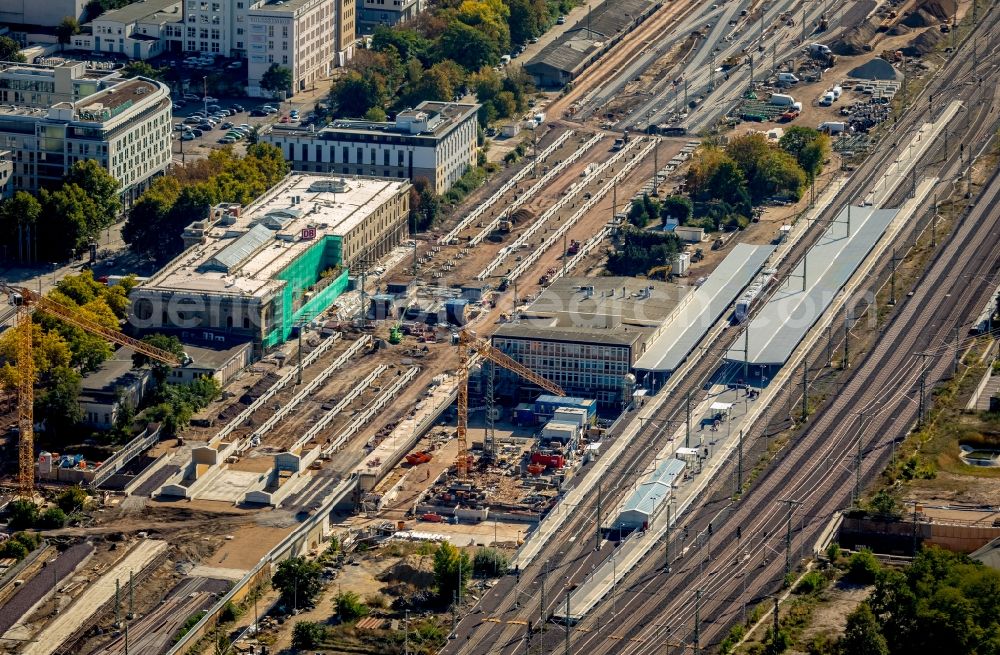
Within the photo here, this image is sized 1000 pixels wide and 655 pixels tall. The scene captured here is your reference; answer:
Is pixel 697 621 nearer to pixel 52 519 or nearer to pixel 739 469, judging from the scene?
pixel 739 469

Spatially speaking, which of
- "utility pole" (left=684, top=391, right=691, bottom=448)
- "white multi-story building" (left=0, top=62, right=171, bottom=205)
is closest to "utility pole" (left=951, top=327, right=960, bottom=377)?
"utility pole" (left=684, top=391, right=691, bottom=448)

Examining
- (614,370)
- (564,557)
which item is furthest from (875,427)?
(564,557)

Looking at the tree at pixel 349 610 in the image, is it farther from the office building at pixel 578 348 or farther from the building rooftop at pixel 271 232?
the building rooftop at pixel 271 232

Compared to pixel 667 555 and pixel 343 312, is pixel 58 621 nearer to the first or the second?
pixel 667 555

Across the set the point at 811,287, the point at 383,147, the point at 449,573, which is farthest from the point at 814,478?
the point at 383,147

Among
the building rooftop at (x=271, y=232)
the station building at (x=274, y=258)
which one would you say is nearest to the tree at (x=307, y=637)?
the station building at (x=274, y=258)
